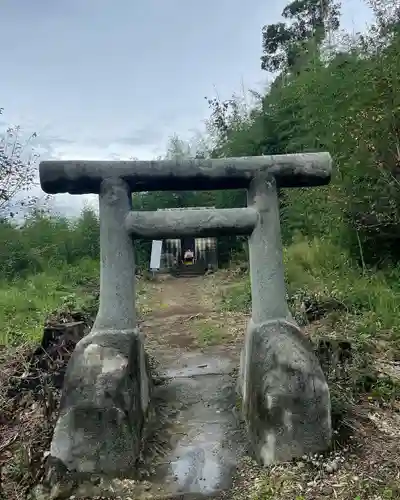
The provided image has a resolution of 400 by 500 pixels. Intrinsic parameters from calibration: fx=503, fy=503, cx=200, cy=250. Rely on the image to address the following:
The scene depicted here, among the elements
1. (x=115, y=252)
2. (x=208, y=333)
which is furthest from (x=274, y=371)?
(x=208, y=333)

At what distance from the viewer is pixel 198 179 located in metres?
3.27

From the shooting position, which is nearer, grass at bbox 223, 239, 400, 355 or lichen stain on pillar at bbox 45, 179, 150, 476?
lichen stain on pillar at bbox 45, 179, 150, 476

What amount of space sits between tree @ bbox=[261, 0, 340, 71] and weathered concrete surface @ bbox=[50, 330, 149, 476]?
13591mm

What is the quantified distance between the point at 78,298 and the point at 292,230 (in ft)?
15.1

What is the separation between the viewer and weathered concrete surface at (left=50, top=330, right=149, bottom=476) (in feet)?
8.77

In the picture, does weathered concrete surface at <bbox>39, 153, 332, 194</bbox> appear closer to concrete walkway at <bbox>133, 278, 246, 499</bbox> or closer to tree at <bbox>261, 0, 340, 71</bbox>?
concrete walkway at <bbox>133, 278, 246, 499</bbox>

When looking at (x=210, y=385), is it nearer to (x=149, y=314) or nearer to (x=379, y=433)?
(x=379, y=433)

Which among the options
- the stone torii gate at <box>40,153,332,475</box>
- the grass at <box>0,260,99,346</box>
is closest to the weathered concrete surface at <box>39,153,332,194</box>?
the stone torii gate at <box>40,153,332,475</box>

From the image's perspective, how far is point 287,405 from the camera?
2.75 meters

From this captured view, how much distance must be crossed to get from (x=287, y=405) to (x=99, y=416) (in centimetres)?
102

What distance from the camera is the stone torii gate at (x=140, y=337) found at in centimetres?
271

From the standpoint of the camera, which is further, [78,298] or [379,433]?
[78,298]

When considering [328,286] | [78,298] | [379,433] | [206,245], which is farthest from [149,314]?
[206,245]

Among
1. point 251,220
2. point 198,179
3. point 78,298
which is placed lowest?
point 78,298
